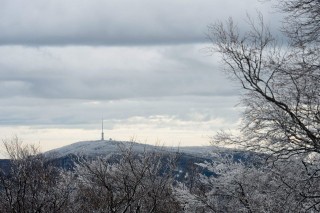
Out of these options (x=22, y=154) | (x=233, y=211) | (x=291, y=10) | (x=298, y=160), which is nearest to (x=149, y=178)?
(x=22, y=154)

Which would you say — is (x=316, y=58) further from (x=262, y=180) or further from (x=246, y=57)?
(x=262, y=180)

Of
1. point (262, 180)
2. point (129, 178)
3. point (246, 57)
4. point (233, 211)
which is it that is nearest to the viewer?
point (246, 57)

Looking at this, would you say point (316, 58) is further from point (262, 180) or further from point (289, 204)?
point (262, 180)

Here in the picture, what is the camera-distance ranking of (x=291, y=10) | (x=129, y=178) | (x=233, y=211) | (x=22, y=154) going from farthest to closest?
(x=22, y=154), (x=129, y=178), (x=233, y=211), (x=291, y=10)

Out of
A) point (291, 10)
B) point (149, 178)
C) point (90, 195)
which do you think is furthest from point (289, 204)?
point (90, 195)

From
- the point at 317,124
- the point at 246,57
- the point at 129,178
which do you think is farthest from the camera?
the point at 129,178

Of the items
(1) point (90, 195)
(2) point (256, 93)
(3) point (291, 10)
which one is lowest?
(1) point (90, 195)

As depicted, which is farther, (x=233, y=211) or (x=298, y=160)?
(x=233, y=211)

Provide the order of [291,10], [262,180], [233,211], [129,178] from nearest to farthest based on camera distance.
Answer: [291,10]
[262,180]
[233,211]
[129,178]

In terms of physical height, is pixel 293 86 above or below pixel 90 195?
above
